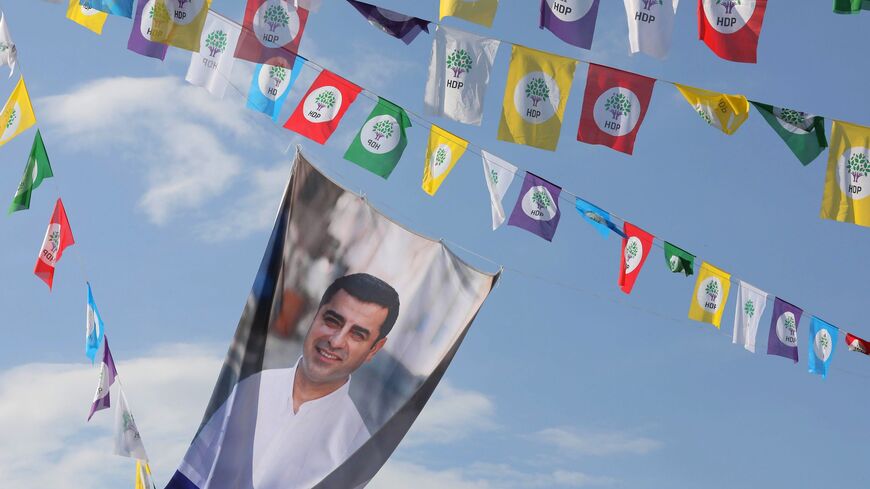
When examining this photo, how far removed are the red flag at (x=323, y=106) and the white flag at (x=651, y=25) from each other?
325 cm

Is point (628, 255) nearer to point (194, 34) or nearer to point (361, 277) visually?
point (361, 277)

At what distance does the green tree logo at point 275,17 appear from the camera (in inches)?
380

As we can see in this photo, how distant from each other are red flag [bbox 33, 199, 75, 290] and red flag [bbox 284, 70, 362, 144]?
4909mm

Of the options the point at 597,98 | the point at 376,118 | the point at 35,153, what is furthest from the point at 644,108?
the point at 35,153

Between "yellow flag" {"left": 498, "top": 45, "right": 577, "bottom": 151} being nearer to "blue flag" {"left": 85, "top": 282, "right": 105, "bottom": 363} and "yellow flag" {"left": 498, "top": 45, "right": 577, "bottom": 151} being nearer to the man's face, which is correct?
the man's face

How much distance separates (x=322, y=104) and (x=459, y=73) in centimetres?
182

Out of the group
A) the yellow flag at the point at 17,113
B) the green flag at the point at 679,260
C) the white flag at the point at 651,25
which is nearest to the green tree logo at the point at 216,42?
the yellow flag at the point at 17,113

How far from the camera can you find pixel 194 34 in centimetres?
950

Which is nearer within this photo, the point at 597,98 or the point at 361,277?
the point at 597,98

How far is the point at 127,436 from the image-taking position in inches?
553

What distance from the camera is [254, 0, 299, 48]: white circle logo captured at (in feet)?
31.7

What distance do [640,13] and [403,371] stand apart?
14.4ft

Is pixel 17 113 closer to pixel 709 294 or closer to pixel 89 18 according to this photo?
pixel 89 18

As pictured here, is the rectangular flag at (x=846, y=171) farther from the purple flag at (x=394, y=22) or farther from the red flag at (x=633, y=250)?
the purple flag at (x=394, y=22)
